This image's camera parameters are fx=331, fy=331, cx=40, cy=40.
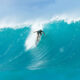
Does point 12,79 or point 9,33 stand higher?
point 9,33

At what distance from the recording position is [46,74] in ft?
51.8

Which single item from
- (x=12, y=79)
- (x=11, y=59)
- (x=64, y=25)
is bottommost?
(x=12, y=79)

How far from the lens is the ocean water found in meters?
15.9

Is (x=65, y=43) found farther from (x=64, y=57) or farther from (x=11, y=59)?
(x=11, y=59)

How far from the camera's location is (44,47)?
642 inches

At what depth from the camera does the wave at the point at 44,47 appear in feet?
52.6

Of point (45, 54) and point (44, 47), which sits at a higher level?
point (44, 47)

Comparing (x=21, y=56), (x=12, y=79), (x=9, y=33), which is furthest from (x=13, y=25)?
(x=12, y=79)

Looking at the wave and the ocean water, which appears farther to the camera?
the wave

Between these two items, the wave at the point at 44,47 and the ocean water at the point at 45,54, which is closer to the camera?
the ocean water at the point at 45,54

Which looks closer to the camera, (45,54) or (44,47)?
(45,54)

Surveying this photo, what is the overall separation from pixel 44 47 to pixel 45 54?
1.18ft

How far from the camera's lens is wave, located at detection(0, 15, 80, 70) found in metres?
16.0

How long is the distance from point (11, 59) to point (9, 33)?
1.69 metres
